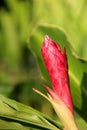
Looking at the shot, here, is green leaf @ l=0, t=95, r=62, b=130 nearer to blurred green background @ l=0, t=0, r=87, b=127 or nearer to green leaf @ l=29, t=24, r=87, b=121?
green leaf @ l=29, t=24, r=87, b=121

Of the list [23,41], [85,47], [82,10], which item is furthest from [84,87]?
[23,41]

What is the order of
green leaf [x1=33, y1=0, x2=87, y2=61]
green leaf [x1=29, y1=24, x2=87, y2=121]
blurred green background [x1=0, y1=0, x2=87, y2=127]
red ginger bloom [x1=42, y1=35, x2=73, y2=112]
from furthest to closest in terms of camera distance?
1. green leaf [x1=33, y1=0, x2=87, y2=61]
2. blurred green background [x1=0, y1=0, x2=87, y2=127]
3. green leaf [x1=29, y1=24, x2=87, y2=121]
4. red ginger bloom [x1=42, y1=35, x2=73, y2=112]

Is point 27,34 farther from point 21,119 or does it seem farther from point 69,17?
point 21,119

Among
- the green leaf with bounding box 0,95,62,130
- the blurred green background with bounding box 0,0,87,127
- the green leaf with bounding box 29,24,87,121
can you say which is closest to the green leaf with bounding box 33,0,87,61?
the blurred green background with bounding box 0,0,87,127

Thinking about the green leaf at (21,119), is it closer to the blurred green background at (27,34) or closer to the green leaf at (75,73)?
the green leaf at (75,73)

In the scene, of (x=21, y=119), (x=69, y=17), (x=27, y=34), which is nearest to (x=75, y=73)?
(x=21, y=119)

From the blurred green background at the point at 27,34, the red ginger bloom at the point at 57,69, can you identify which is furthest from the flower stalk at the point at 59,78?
the blurred green background at the point at 27,34

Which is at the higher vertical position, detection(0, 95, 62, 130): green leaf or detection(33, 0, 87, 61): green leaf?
detection(0, 95, 62, 130): green leaf
